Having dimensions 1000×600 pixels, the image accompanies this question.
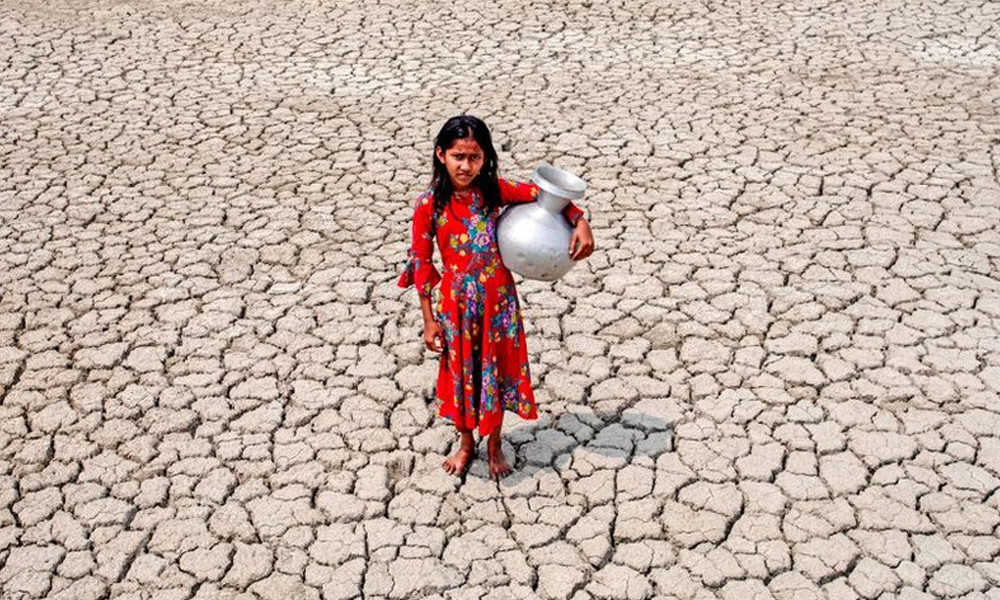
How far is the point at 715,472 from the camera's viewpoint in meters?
3.99

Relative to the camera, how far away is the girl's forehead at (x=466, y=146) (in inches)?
133

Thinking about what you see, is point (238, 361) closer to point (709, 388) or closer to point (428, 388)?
point (428, 388)

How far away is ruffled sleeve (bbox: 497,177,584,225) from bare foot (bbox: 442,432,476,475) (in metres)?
0.93

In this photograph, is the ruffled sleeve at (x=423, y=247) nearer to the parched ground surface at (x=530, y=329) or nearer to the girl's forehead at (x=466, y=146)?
the girl's forehead at (x=466, y=146)

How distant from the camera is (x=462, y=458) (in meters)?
3.99

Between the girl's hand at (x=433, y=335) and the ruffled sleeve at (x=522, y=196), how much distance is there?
47cm

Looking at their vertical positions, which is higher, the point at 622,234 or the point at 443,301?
the point at 443,301

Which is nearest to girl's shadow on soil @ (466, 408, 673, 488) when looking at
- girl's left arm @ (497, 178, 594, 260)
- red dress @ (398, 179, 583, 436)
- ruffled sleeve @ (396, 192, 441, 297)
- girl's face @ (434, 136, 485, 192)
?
red dress @ (398, 179, 583, 436)

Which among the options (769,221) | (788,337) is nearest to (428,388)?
(788,337)

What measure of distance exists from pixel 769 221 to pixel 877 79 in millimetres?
2606

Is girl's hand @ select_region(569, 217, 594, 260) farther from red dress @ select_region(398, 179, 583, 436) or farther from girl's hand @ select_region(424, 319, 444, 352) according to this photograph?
girl's hand @ select_region(424, 319, 444, 352)

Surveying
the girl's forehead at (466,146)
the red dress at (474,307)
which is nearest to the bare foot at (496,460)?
the red dress at (474,307)

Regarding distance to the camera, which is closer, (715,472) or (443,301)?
(443,301)

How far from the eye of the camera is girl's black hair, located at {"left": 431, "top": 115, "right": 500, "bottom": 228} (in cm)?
339
